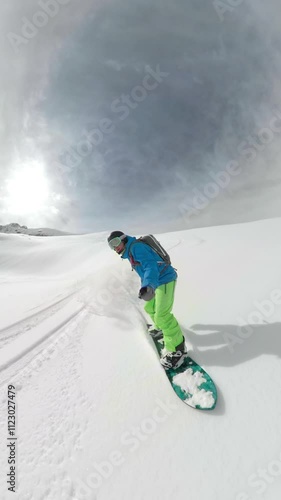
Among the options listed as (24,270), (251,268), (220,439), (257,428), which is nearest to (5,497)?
(220,439)

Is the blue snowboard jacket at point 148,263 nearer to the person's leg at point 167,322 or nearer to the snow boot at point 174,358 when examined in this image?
the person's leg at point 167,322

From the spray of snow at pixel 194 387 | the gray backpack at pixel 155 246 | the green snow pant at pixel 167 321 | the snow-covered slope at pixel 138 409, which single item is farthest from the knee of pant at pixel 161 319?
the gray backpack at pixel 155 246

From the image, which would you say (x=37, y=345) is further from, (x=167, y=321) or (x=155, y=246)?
(x=155, y=246)

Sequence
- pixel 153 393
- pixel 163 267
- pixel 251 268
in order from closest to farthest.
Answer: pixel 153 393 → pixel 163 267 → pixel 251 268

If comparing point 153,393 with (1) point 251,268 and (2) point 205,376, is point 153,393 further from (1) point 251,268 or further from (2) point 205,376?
(1) point 251,268

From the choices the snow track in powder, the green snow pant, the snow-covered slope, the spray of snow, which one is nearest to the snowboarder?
the green snow pant

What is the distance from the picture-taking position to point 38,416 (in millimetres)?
2672

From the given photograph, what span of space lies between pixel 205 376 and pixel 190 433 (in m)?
0.92

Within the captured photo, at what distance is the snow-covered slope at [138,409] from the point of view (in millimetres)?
2094

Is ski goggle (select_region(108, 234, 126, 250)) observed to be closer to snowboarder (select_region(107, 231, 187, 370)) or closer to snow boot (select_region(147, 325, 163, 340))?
snowboarder (select_region(107, 231, 187, 370))

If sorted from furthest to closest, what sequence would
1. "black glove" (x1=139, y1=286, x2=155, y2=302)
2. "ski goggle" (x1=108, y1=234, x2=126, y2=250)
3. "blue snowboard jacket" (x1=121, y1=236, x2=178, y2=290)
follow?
"ski goggle" (x1=108, y1=234, x2=126, y2=250)
"blue snowboard jacket" (x1=121, y1=236, x2=178, y2=290)
"black glove" (x1=139, y1=286, x2=155, y2=302)

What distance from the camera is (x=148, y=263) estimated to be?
4.13 meters

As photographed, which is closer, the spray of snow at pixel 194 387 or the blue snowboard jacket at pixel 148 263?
the spray of snow at pixel 194 387

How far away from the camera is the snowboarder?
3756 millimetres
